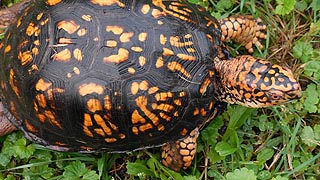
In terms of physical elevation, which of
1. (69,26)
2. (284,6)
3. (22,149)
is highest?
(69,26)

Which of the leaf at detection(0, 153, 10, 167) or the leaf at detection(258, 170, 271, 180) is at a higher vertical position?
the leaf at detection(258, 170, 271, 180)

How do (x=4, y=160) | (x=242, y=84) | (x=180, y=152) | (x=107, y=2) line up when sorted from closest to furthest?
(x=107, y=2) < (x=242, y=84) < (x=180, y=152) < (x=4, y=160)

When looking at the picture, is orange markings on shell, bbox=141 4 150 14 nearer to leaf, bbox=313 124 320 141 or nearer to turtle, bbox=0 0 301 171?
turtle, bbox=0 0 301 171

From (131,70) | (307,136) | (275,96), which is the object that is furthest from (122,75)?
(307,136)

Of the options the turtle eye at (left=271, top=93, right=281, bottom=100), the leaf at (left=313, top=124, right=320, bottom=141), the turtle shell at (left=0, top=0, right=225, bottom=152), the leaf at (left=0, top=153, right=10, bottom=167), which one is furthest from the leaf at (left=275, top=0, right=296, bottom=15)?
the leaf at (left=0, top=153, right=10, bottom=167)

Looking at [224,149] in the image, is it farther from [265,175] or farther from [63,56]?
[63,56]

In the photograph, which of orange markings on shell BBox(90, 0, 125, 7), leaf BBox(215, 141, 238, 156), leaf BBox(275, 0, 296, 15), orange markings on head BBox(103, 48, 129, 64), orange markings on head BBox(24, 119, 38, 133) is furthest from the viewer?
leaf BBox(275, 0, 296, 15)
